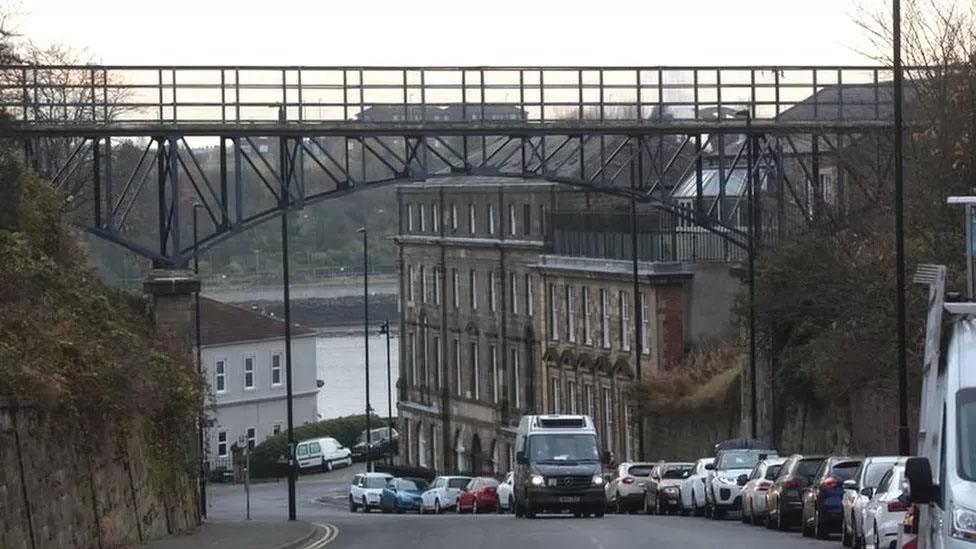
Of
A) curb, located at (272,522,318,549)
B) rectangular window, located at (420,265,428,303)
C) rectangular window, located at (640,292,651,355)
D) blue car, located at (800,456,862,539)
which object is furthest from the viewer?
rectangular window, located at (420,265,428,303)

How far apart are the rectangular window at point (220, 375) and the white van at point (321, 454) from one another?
4.77 meters

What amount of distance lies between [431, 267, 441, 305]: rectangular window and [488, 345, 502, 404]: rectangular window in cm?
670

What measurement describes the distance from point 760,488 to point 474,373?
56.5m

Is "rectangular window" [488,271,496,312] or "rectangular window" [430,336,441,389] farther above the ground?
"rectangular window" [488,271,496,312]

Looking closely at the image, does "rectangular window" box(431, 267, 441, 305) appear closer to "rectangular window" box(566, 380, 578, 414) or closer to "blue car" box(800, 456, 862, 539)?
"rectangular window" box(566, 380, 578, 414)

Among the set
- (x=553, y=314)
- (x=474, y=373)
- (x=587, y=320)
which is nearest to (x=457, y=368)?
(x=474, y=373)

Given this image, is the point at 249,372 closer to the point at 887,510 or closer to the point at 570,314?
the point at 570,314

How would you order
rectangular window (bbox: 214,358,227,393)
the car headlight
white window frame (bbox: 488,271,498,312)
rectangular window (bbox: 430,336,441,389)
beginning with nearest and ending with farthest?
the car headlight, white window frame (bbox: 488,271,498,312), rectangular window (bbox: 214,358,227,393), rectangular window (bbox: 430,336,441,389)

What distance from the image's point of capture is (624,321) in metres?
76.6

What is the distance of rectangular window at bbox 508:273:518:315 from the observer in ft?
294

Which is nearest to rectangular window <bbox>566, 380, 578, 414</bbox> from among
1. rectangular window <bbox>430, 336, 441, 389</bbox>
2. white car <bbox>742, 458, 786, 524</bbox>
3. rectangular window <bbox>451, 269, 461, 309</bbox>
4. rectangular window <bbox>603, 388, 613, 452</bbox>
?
rectangular window <bbox>603, 388, 613, 452</bbox>

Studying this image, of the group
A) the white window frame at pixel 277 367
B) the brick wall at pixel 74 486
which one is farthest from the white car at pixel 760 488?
the white window frame at pixel 277 367

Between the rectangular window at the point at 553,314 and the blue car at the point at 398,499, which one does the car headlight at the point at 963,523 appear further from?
the rectangular window at the point at 553,314

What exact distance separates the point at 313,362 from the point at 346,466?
19.8 ft
